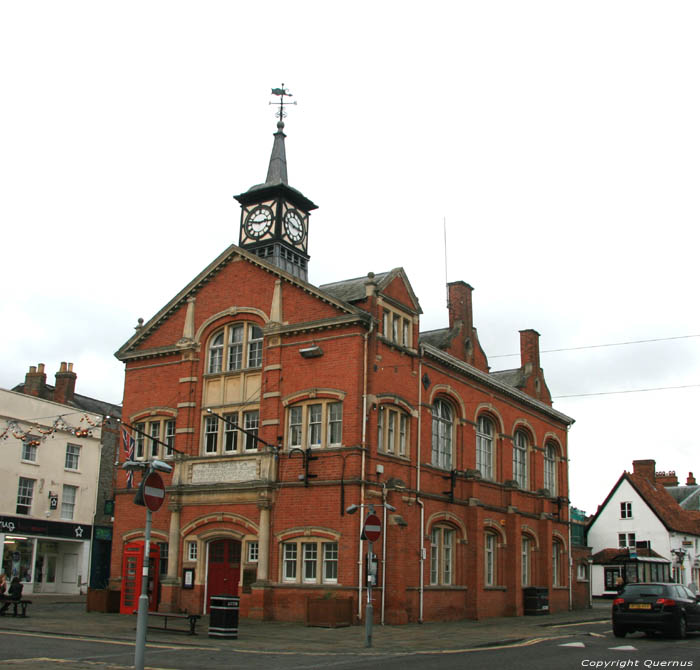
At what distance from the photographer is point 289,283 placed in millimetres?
30625

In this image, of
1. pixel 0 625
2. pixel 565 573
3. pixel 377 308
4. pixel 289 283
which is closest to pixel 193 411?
pixel 289 283

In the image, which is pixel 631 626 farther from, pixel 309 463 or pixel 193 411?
pixel 193 411

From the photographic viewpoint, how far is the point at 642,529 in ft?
195

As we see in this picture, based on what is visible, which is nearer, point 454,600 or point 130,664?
point 130,664

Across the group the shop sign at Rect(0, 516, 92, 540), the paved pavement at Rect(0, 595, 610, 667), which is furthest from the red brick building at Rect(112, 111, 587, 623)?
the shop sign at Rect(0, 516, 92, 540)

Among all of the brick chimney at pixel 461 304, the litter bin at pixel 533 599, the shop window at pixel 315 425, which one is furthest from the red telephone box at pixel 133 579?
the brick chimney at pixel 461 304

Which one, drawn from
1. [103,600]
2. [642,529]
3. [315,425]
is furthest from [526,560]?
[642,529]

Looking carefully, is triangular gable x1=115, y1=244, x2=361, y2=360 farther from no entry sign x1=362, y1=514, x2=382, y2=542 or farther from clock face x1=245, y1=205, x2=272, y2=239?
no entry sign x1=362, y1=514, x2=382, y2=542

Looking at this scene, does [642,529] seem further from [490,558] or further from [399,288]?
[399,288]

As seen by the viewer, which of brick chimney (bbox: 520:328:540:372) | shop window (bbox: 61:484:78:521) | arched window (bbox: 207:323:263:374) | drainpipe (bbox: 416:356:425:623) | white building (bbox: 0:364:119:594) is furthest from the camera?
shop window (bbox: 61:484:78:521)

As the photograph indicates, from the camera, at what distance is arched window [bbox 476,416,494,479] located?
3516 centimetres

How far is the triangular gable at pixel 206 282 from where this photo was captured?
29406 mm

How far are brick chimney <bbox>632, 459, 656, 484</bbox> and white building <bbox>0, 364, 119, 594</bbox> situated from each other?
130 feet

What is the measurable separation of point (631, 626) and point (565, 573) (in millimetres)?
19321
